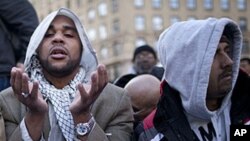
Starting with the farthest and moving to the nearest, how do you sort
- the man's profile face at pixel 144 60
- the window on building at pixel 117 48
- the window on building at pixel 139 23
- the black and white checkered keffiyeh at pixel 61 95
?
the window on building at pixel 139 23, the window on building at pixel 117 48, the man's profile face at pixel 144 60, the black and white checkered keffiyeh at pixel 61 95

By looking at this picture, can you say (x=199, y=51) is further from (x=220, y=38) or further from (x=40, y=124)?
(x=40, y=124)

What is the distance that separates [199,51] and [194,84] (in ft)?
0.67

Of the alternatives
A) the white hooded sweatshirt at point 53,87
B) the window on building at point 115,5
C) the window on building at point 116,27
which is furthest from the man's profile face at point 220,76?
the window on building at point 115,5

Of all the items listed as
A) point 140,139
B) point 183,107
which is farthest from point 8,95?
point 183,107

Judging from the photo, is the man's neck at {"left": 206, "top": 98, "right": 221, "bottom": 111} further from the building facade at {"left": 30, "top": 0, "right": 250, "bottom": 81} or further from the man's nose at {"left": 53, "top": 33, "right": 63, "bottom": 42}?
the building facade at {"left": 30, "top": 0, "right": 250, "bottom": 81}

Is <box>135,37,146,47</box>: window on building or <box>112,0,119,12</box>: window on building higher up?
<box>112,0,119,12</box>: window on building

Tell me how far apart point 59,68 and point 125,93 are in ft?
1.55

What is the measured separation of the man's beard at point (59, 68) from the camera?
369cm

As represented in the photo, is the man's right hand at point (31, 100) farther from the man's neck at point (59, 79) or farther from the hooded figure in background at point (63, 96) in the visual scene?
the man's neck at point (59, 79)

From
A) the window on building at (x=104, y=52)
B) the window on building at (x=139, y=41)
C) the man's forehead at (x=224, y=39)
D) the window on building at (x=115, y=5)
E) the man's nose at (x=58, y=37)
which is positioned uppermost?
the man's nose at (x=58, y=37)

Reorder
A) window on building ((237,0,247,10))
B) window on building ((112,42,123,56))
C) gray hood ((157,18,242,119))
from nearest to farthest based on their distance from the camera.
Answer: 1. gray hood ((157,18,242,119))
2. window on building ((112,42,123,56))
3. window on building ((237,0,247,10))

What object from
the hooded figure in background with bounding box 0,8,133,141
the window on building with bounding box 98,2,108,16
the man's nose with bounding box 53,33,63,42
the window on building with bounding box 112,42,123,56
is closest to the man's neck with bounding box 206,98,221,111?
the hooded figure in background with bounding box 0,8,133,141

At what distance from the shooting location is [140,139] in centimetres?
352

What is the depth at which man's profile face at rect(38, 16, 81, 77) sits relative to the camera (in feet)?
12.1
